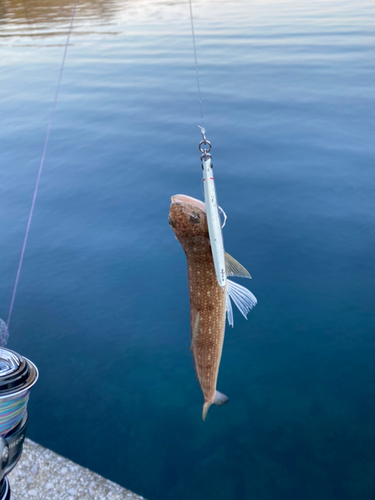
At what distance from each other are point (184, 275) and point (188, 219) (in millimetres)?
3642

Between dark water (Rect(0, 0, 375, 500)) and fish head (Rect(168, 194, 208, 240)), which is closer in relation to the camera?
fish head (Rect(168, 194, 208, 240))

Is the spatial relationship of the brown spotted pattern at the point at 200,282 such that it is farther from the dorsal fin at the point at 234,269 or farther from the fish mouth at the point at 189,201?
the dorsal fin at the point at 234,269

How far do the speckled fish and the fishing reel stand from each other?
110 cm

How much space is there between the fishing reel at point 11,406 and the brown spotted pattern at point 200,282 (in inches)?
43.4

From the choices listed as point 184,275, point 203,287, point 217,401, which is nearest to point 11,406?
point 203,287

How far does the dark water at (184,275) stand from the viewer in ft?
13.8

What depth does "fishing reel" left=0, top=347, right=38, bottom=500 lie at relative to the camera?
99.6 inches

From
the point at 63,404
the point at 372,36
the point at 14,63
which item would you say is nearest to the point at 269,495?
the point at 63,404

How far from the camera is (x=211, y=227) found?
2291mm

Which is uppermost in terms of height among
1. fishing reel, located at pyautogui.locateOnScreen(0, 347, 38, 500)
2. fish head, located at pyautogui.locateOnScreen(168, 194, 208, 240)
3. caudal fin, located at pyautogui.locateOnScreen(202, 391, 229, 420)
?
fish head, located at pyautogui.locateOnScreen(168, 194, 208, 240)

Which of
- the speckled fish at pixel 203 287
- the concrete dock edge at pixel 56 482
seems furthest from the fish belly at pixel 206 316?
the concrete dock edge at pixel 56 482

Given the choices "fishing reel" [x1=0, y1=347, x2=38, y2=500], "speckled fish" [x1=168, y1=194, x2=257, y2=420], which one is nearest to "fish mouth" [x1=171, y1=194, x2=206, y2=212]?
"speckled fish" [x1=168, y1=194, x2=257, y2=420]

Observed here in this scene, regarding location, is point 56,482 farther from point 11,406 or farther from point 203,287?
point 203,287

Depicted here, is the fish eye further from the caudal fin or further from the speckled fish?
the caudal fin
